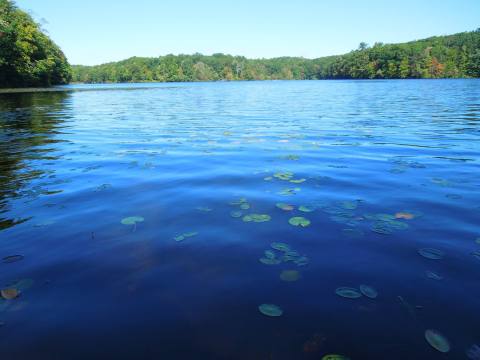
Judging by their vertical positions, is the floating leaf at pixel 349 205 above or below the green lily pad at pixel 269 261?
above

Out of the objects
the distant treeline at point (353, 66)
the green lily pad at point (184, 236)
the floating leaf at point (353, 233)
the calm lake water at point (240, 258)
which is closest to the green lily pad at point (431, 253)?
the calm lake water at point (240, 258)

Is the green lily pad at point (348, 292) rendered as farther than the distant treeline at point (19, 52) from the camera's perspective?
No

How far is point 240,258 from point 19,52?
5486cm

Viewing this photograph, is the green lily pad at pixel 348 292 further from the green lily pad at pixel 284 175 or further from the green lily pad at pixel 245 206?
the green lily pad at pixel 284 175

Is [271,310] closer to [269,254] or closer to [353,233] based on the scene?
[269,254]

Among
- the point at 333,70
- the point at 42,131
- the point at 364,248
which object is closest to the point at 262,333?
the point at 364,248

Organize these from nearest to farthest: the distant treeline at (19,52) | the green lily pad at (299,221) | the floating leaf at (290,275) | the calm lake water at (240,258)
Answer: the calm lake water at (240,258), the floating leaf at (290,275), the green lily pad at (299,221), the distant treeline at (19,52)

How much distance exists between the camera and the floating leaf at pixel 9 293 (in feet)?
9.23

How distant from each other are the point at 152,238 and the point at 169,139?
25.5 ft

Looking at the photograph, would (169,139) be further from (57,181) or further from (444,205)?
(444,205)

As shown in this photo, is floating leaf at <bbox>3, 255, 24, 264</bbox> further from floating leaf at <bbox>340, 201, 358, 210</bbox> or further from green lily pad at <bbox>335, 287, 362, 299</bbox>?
floating leaf at <bbox>340, 201, 358, 210</bbox>

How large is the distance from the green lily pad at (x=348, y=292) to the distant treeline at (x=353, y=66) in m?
123

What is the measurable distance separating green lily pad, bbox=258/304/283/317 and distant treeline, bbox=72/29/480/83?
12321cm

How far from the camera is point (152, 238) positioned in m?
3.94
